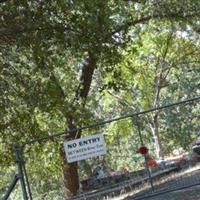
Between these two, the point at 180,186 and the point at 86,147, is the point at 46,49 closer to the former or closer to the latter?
the point at 86,147

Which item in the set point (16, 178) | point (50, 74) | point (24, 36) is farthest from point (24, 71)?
point (16, 178)

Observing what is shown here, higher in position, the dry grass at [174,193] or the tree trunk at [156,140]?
the tree trunk at [156,140]

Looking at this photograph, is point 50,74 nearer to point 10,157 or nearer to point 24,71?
point 24,71

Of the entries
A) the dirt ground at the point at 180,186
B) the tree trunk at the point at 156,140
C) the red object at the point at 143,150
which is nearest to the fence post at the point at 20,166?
the dirt ground at the point at 180,186

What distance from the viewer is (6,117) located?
16281mm

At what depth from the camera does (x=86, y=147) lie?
9039mm

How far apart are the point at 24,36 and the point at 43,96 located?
2360 millimetres

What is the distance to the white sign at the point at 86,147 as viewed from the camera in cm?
904

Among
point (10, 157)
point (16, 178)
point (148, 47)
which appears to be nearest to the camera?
point (16, 178)

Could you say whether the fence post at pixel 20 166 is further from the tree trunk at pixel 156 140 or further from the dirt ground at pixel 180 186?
the tree trunk at pixel 156 140

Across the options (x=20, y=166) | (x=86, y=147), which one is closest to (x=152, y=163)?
(x=86, y=147)

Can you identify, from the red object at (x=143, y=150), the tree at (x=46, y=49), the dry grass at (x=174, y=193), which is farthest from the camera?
the tree at (x=46, y=49)

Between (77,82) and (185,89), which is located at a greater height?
(185,89)

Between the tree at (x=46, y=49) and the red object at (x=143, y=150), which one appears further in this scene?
the tree at (x=46, y=49)
